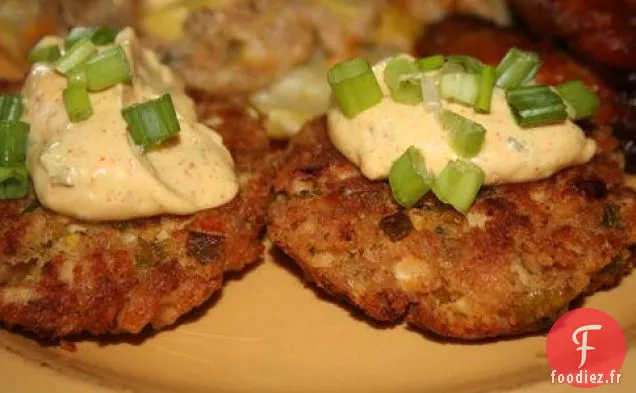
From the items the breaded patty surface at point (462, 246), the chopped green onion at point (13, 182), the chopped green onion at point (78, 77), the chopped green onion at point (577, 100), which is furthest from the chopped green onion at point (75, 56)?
the chopped green onion at point (577, 100)

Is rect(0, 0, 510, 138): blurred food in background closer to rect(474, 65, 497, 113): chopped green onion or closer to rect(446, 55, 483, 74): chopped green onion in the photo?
rect(446, 55, 483, 74): chopped green onion

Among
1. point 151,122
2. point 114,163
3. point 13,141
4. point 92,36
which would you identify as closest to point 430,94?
point 151,122

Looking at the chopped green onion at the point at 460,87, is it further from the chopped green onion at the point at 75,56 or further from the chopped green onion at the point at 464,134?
the chopped green onion at the point at 75,56

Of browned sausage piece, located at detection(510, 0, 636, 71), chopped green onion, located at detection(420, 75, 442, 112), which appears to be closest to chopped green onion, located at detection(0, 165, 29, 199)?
chopped green onion, located at detection(420, 75, 442, 112)

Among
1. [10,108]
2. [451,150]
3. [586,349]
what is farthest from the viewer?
[10,108]

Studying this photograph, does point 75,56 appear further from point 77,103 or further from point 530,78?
point 530,78

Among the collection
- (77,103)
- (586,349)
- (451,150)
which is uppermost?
(77,103)

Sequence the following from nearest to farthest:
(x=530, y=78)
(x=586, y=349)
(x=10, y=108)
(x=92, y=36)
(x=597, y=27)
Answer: (x=586, y=349), (x=10, y=108), (x=530, y=78), (x=92, y=36), (x=597, y=27)

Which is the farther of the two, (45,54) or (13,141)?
(45,54)
